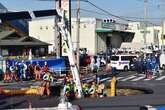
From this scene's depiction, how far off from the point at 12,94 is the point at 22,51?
30566 millimetres

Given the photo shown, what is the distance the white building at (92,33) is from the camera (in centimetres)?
8088

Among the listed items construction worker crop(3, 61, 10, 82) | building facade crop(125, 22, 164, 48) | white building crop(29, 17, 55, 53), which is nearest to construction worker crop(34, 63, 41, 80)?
construction worker crop(3, 61, 10, 82)

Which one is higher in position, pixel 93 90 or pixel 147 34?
pixel 147 34

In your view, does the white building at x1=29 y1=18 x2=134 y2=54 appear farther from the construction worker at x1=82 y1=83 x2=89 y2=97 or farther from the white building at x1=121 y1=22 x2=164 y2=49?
the construction worker at x1=82 y1=83 x2=89 y2=97

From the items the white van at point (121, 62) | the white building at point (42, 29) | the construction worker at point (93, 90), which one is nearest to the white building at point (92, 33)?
the white building at point (42, 29)

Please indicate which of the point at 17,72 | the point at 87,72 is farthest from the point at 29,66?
the point at 87,72

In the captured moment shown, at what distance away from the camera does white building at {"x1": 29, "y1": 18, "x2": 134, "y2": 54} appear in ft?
265

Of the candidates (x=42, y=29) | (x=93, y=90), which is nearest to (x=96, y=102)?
(x=93, y=90)

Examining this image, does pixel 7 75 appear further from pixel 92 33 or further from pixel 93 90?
pixel 92 33

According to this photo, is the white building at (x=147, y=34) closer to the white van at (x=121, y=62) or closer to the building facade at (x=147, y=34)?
the building facade at (x=147, y=34)

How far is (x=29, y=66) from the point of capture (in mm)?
37688

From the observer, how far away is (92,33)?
80938 mm

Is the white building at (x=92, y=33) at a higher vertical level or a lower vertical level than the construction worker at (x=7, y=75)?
higher

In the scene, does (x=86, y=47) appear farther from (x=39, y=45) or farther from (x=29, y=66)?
(x=29, y=66)
